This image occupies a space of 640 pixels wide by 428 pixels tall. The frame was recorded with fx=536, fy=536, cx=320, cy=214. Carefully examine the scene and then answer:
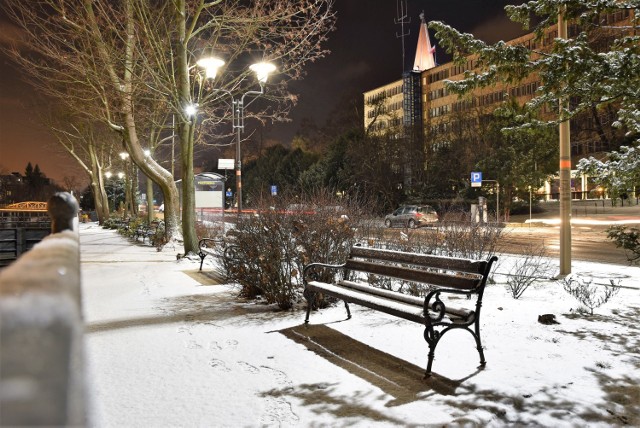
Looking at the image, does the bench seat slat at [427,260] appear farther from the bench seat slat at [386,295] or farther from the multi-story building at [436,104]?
the multi-story building at [436,104]

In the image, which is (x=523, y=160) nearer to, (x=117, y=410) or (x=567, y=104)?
(x=567, y=104)

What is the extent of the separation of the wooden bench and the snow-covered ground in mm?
346

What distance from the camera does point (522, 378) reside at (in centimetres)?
466

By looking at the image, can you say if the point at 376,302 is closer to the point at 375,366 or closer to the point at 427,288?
the point at 375,366

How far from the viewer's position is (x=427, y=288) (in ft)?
27.0

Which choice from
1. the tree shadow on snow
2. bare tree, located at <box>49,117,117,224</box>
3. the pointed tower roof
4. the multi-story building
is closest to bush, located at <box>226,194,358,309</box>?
the tree shadow on snow

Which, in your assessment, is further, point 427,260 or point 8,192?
point 8,192

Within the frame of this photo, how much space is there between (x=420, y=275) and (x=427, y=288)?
2.27m

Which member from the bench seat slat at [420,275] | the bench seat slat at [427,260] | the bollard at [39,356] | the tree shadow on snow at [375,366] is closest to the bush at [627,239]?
the bench seat slat at [427,260]

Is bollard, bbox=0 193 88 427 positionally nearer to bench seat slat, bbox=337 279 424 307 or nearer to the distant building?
bench seat slat, bbox=337 279 424 307

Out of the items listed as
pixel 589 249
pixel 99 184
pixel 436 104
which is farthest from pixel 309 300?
pixel 436 104

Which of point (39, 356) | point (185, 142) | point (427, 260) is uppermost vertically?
point (185, 142)

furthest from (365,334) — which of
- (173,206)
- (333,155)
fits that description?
(333,155)

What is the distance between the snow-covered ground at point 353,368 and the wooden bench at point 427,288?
346 millimetres
